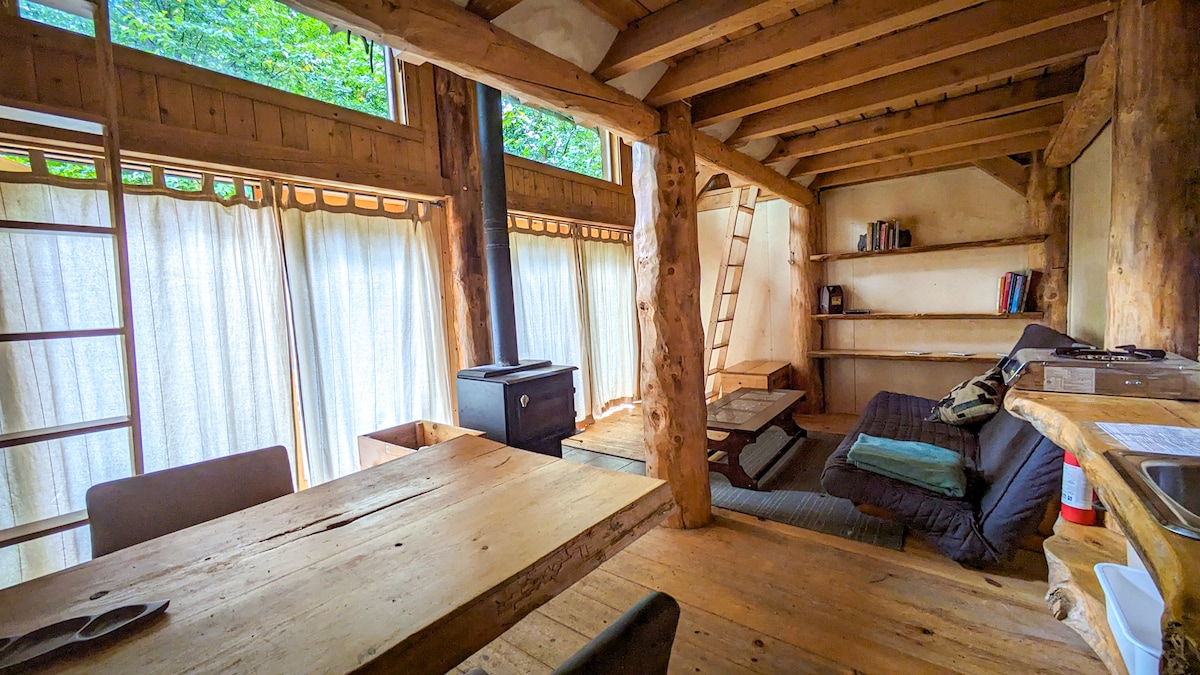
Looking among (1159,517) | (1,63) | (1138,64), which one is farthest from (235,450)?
(1138,64)

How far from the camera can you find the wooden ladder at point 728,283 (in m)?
4.74

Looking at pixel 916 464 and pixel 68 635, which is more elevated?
pixel 68 635

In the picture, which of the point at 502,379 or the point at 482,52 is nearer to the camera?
the point at 482,52

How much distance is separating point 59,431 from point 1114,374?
333 cm

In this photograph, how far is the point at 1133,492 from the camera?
0.76m

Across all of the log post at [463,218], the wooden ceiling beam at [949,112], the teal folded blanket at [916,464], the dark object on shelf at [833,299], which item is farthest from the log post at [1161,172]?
the dark object on shelf at [833,299]

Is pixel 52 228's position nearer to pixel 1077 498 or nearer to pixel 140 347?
pixel 140 347

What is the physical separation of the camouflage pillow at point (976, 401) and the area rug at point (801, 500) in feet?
2.81

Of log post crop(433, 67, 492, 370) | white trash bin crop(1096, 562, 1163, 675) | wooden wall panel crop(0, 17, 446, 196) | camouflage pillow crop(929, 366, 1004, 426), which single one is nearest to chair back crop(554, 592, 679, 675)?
white trash bin crop(1096, 562, 1163, 675)

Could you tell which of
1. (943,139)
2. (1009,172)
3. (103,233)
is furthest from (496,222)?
(1009,172)

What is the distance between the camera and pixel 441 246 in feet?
10.8

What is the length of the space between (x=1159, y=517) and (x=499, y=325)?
275 centimetres

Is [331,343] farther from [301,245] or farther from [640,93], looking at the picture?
[640,93]

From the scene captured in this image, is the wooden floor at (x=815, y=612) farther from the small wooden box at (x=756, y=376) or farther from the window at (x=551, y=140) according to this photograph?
the window at (x=551, y=140)
